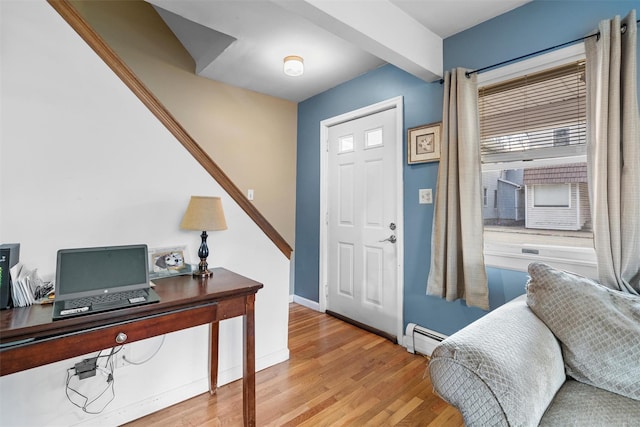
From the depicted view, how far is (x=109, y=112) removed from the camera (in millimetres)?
1444

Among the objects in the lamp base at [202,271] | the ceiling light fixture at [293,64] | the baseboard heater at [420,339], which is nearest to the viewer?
the lamp base at [202,271]

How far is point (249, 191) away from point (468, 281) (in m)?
2.22

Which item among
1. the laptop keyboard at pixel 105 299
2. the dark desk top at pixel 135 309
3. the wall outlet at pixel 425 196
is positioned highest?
the wall outlet at pixel 425 196

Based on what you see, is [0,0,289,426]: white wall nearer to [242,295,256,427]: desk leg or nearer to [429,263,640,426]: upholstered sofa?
[242,295,256,427]: desk leg

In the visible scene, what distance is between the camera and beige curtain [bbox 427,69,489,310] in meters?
1.88

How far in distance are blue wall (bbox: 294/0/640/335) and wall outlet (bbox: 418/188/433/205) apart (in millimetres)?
33

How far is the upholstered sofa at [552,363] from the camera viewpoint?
0.88 metres

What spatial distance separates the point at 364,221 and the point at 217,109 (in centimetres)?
180

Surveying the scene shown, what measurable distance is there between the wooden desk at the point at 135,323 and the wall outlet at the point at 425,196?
4.77 feet

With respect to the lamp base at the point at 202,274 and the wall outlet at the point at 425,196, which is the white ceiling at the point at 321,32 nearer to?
the wall outlet at the point at 425,196

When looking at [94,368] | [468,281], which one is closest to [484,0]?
[468,281]

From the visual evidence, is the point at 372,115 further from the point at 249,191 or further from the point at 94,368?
the point at 94,368

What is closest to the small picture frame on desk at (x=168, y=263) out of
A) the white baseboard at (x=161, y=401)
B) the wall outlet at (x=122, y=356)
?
the wall outlet at (x=122, y=356)

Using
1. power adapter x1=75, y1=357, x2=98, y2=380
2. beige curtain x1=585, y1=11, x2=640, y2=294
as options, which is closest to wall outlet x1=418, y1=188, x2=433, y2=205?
beige curtain x1=585, y1=11, x2=640, y2=294
